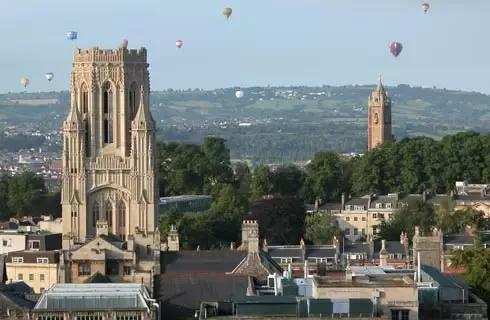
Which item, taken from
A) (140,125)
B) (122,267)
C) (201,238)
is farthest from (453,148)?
(122,267)

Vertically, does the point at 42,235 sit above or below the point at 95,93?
below

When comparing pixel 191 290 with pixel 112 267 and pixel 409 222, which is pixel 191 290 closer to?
pixel 112 267

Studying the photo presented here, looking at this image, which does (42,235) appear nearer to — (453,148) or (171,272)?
(171,272)

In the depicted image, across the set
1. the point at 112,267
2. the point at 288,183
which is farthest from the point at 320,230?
the point at 112,267

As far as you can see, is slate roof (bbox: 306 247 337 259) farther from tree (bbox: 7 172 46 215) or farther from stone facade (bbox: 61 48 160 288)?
tree (bbox: 7 172 46 215)

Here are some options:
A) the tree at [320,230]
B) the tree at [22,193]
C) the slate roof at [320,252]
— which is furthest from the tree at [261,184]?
the slate roof at [320,252]

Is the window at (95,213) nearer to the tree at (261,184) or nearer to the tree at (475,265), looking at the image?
the tree at (475,265)

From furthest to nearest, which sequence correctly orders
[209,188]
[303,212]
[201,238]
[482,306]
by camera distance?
[209,188]
[303,212]
[201,238]
[482,306]
